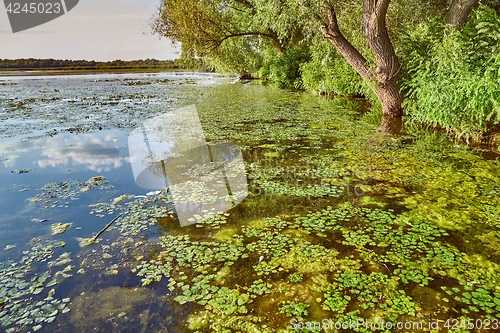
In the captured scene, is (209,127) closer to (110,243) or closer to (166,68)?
(110,243)

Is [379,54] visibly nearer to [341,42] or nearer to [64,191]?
[341,42]

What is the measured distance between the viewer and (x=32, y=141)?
8.87 metres

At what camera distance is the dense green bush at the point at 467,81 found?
6430 mm

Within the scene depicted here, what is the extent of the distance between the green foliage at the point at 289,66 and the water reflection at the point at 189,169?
14.4 m

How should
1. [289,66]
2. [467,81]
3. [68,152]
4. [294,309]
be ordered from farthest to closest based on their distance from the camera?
[289,66]
[68,152]
[467,81]
[294,309]

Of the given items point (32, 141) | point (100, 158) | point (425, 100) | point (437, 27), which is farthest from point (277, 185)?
point (437, 27)

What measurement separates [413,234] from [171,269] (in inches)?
108

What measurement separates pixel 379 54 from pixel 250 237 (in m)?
8.45

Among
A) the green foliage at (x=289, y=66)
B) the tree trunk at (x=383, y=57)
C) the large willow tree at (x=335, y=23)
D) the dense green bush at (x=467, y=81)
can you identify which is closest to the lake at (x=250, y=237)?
the dense green bush at (x=467, y=81)

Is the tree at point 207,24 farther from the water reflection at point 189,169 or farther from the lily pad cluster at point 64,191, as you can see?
the lily pad cluster at point 64,191

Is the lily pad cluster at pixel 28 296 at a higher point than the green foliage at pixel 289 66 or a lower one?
lower

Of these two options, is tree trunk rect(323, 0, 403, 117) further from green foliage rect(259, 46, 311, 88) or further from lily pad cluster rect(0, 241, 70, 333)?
green foliage rect(259, 46, 311, 88)

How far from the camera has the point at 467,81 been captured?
6.83 meters

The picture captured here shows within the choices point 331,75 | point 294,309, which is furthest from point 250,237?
point 331,75
